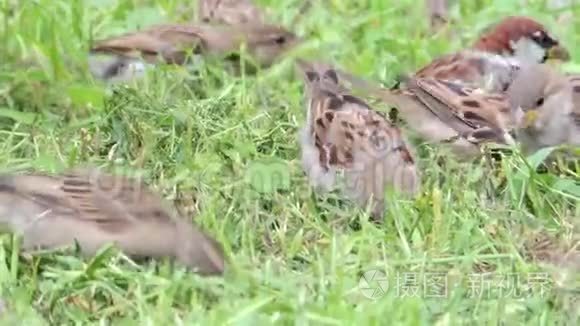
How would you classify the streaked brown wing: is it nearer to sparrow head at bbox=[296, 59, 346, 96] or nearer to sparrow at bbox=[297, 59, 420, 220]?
sparrow head at bbox=[296, 59, 346, 96]

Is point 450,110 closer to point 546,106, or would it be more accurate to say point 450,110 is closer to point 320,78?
point 546,106

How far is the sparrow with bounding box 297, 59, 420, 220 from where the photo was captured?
18.6 feet

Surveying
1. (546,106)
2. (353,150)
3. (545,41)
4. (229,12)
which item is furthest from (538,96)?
(229,12)

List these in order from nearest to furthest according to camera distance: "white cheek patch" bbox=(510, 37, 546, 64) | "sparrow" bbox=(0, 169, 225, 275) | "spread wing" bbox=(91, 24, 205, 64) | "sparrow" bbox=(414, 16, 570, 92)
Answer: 1. "sparrow" bbox=(0, 169, 225, 275)
2. "sparrow" bbox=(414, 16, 570, 92)
3. "spread wing" bbox=(91, 24, 205, 64)
4. "white cheek patch" bbox=(510, 37, 546, 64)

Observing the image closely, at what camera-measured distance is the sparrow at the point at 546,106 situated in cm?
643

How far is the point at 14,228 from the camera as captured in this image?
17.0ft

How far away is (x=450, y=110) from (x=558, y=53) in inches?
32.3

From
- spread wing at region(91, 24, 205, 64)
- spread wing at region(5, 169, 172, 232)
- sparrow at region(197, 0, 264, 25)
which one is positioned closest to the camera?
spread wing at region(5, 169, 172, 232)

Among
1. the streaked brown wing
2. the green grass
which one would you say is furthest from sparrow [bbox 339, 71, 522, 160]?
the green grass

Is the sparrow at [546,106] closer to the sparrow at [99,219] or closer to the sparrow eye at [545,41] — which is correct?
the sparrow eye at [545,41]

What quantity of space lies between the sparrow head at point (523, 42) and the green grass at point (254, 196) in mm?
159

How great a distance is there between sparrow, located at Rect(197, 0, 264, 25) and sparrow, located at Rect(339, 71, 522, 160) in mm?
1351

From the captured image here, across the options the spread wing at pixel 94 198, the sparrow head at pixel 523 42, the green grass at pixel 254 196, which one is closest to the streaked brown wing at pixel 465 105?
the green grass at pixel 254 196

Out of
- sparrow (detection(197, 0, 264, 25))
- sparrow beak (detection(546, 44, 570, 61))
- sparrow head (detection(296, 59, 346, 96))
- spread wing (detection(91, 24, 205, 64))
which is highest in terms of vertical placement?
sparrow (detection(197, 0, 264, 25))
